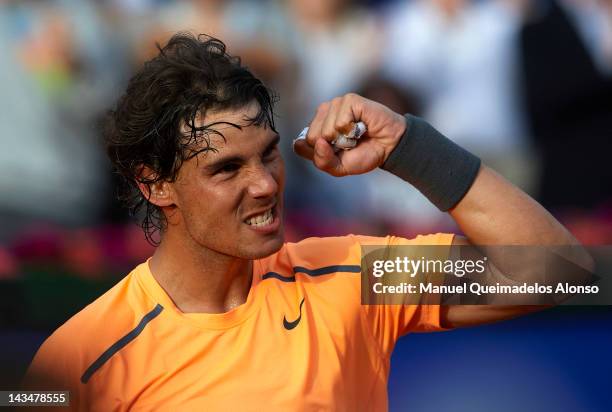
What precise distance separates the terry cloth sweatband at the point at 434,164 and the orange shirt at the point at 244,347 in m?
0.14

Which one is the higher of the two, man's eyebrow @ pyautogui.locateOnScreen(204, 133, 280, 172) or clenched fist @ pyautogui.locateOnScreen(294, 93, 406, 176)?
clenched fist @ pyautogui.locateOnScreen(294, 93, 406, 176)

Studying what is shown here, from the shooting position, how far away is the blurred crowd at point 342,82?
464 cm

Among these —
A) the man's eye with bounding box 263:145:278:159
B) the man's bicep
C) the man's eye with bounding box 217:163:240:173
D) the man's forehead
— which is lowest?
the man's bicep

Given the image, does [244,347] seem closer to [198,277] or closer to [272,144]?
[198,277]

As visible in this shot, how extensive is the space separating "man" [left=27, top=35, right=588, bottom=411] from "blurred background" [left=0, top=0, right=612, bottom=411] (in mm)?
2345

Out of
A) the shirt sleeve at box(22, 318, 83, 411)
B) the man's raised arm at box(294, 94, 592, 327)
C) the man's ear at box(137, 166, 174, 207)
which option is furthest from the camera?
the man's ear at box(137, 166, 174, 207)

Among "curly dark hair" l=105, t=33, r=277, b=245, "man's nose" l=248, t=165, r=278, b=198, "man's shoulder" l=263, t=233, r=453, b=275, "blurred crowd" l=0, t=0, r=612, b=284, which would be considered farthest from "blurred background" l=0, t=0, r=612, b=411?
"man's nose" l=248, t=165, r=278, b=198

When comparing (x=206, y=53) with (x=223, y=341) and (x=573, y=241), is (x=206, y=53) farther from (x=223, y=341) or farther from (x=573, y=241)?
(x=573, y=241)

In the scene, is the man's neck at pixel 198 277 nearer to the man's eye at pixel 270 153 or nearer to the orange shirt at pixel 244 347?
the orange shirt at pixel 244 347

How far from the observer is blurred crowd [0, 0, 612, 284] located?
464 cm

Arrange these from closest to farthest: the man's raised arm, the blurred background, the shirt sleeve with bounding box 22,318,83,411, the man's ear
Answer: the shirt sleeve with bounding box 22,318,83,411
the man's raised arm
the man's ear
the blurred background

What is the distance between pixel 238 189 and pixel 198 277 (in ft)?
0.81

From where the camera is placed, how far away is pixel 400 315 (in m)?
2.23

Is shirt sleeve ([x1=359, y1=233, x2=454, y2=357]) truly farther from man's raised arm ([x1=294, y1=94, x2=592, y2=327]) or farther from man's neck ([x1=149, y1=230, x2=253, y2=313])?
man's neck ([x1=149, y1=230, x2=253, y2=313])
